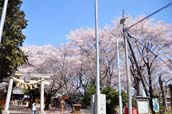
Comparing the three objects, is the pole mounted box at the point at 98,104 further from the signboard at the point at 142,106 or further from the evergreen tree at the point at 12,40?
the evergreen tree at the point at 12,40

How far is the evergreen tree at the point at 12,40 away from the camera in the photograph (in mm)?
19438

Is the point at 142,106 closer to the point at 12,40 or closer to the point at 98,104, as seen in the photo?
the point at 98,104

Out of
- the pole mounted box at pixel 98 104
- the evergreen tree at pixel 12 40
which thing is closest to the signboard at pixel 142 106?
the pole mounted box at pixel 98 104

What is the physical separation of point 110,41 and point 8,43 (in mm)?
19181

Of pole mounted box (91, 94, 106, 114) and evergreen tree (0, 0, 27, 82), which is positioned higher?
evergreen tree (0, 0, 27, 82)

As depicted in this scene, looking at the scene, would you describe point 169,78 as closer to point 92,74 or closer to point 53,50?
point 92,74

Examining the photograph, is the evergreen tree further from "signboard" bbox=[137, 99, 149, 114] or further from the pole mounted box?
the pole mounted box

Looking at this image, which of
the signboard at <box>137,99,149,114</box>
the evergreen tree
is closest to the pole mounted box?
the signboard at <box>137,99,149,114</box>

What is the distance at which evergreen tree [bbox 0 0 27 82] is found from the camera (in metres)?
19.4

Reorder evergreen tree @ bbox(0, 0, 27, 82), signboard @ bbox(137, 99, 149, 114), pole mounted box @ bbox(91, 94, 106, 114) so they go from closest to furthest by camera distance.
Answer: pole mounted box @ bbox(91, 94, 106, 114) < signboard @ bbox(137, 99, 149, 114) < evergreen tree @ bbox(0, 0, 27, 82)

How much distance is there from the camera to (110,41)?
120 feet

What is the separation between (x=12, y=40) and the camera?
20.0 metres

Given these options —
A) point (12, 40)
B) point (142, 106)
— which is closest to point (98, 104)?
→ point (142, 106)

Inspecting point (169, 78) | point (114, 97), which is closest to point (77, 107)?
point (114, 97)
